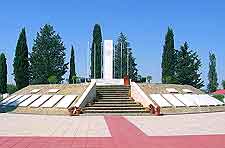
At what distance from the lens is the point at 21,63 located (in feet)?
140

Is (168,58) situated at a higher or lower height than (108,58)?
higher

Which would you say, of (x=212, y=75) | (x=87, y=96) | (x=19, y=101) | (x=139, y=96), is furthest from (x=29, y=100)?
(x=212, y=75)

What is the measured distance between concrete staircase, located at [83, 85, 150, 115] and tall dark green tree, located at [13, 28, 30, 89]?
720 inches

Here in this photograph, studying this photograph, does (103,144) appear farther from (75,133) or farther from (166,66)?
(166,66)

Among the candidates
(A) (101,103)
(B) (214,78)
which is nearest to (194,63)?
(B) (214,78)

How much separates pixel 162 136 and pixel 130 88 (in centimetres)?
1441

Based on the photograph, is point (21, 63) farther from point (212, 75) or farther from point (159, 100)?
point (212, 75)

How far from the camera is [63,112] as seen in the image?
21328 millimetres

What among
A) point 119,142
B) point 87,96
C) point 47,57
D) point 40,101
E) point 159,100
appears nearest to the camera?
point 119,142

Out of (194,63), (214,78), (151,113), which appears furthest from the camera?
(214,78)

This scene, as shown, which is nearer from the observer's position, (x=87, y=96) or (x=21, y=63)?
(x=87, y=96)

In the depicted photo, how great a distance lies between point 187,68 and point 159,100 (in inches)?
1097

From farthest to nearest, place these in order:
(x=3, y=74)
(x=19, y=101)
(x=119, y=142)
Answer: (x=3, y=74) → (x=19, y=101) → (x=119, y=142)

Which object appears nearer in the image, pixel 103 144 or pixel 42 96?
pixel 103 144
